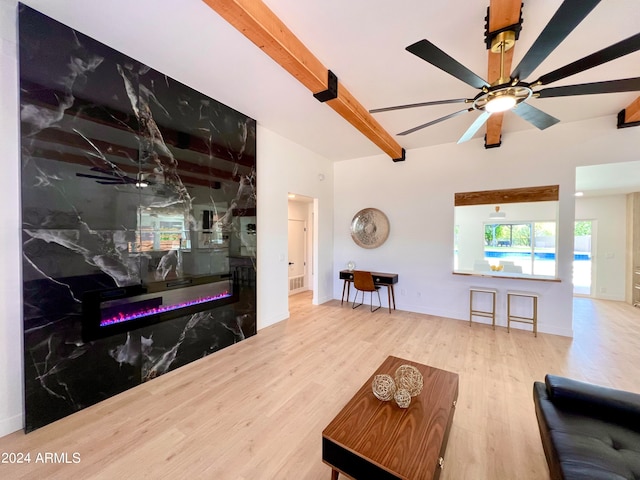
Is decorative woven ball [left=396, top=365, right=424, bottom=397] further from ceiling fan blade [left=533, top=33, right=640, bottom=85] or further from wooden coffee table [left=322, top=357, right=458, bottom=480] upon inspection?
ceiling fan blade [left=533, top=33, right=640, bottom=85]

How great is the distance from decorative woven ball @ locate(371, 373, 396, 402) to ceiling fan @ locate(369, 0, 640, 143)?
2.04 meters

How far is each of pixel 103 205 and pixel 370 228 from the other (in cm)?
444

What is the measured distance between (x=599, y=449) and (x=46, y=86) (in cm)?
428

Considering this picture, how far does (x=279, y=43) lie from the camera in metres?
1.99

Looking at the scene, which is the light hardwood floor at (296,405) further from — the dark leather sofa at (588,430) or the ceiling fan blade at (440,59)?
the ceiling fan blade at (440,59)

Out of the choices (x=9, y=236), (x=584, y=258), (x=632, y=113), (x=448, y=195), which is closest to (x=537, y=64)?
(x=632, y=113)

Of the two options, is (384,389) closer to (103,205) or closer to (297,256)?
(103,205)

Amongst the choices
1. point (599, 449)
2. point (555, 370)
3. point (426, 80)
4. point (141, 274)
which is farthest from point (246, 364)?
point (426, 80)

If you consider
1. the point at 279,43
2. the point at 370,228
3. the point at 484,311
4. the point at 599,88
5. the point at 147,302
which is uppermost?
the point at 279,43

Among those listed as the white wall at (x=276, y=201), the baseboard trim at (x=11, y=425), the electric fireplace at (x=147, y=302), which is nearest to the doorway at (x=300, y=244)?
the white wall at (x=276, y=201)

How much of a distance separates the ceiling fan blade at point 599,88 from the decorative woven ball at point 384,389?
2.30 metres

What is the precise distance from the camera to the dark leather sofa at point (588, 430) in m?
1.14

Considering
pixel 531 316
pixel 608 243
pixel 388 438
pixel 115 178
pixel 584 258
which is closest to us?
pixel 388 438

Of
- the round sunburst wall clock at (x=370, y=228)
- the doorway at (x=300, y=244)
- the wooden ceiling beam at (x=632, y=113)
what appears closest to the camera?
the wooden ceiling beam at (x=632, y=113)
